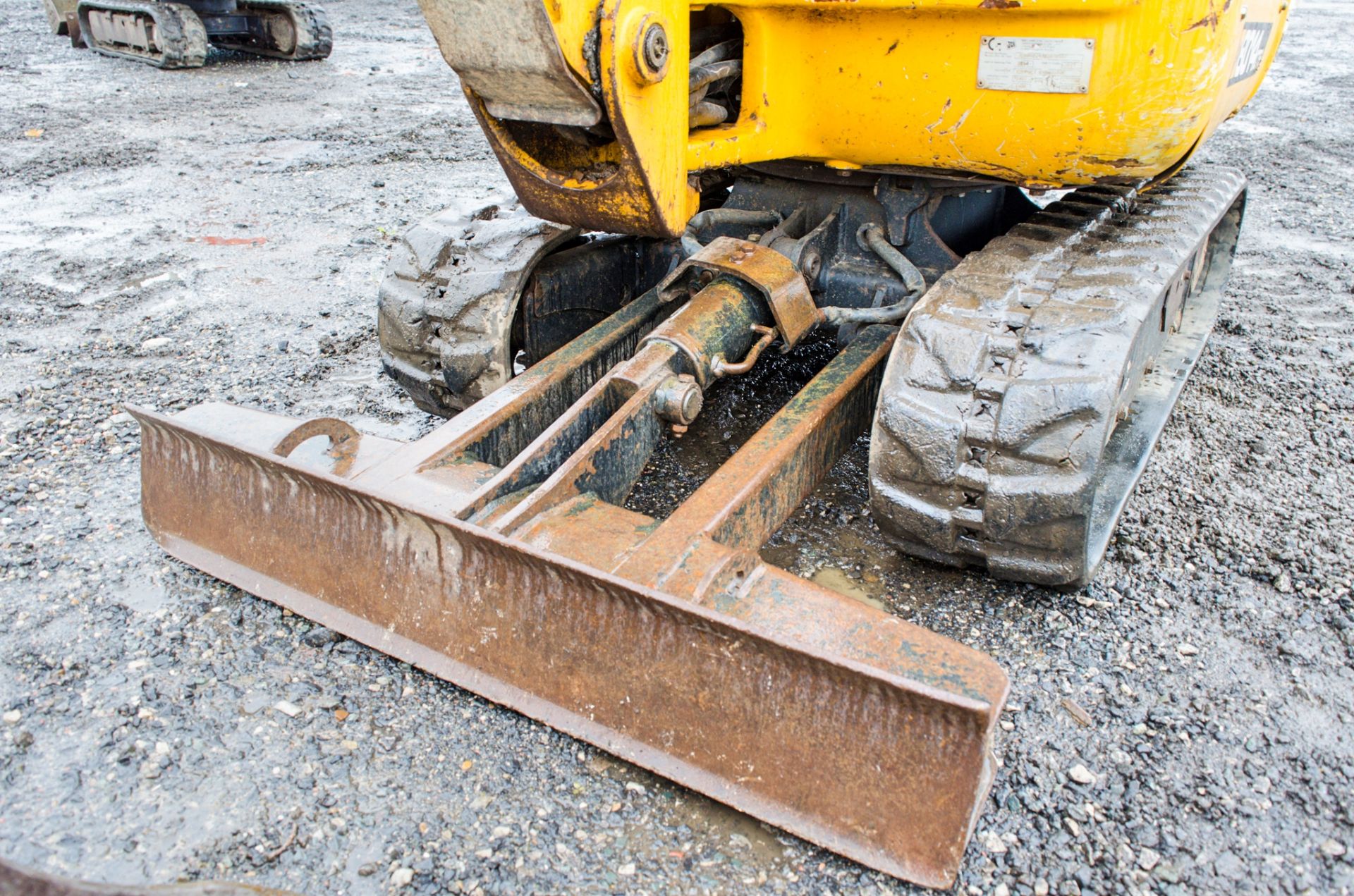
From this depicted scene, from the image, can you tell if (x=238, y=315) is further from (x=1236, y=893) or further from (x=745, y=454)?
(x=1236, y=893)

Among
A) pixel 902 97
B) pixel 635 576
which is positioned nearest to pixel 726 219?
pixel 902 97

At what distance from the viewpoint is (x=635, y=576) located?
2.15m

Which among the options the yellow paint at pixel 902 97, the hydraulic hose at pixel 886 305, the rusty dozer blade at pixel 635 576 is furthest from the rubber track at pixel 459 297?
the hydraulic hose at pixel 886 305

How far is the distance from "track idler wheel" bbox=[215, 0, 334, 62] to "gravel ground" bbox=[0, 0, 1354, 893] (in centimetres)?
702

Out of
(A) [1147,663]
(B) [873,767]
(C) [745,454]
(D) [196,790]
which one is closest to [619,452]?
(C) [745,454]

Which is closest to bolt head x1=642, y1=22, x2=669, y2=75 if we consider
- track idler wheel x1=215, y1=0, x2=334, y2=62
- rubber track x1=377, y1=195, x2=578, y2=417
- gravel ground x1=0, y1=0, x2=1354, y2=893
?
rubber track x1=377, y1=195, x2=578, y2=417

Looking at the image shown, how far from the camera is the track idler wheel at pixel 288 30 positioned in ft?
35.9

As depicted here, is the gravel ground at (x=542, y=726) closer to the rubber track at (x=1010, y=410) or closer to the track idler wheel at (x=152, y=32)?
the rubber track at (x=1010, y=410)

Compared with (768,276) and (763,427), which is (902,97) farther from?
(763,427)

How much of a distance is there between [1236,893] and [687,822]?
42.9 inches

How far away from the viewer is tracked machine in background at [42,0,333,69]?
10.5 metres

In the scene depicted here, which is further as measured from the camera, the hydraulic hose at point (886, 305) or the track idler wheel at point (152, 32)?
the track idler wheel at point (152, 32)

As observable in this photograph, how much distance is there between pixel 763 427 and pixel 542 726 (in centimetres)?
93

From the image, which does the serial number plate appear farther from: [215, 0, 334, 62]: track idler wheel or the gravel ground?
[215, 0, 334, 62]: track idler wheel
